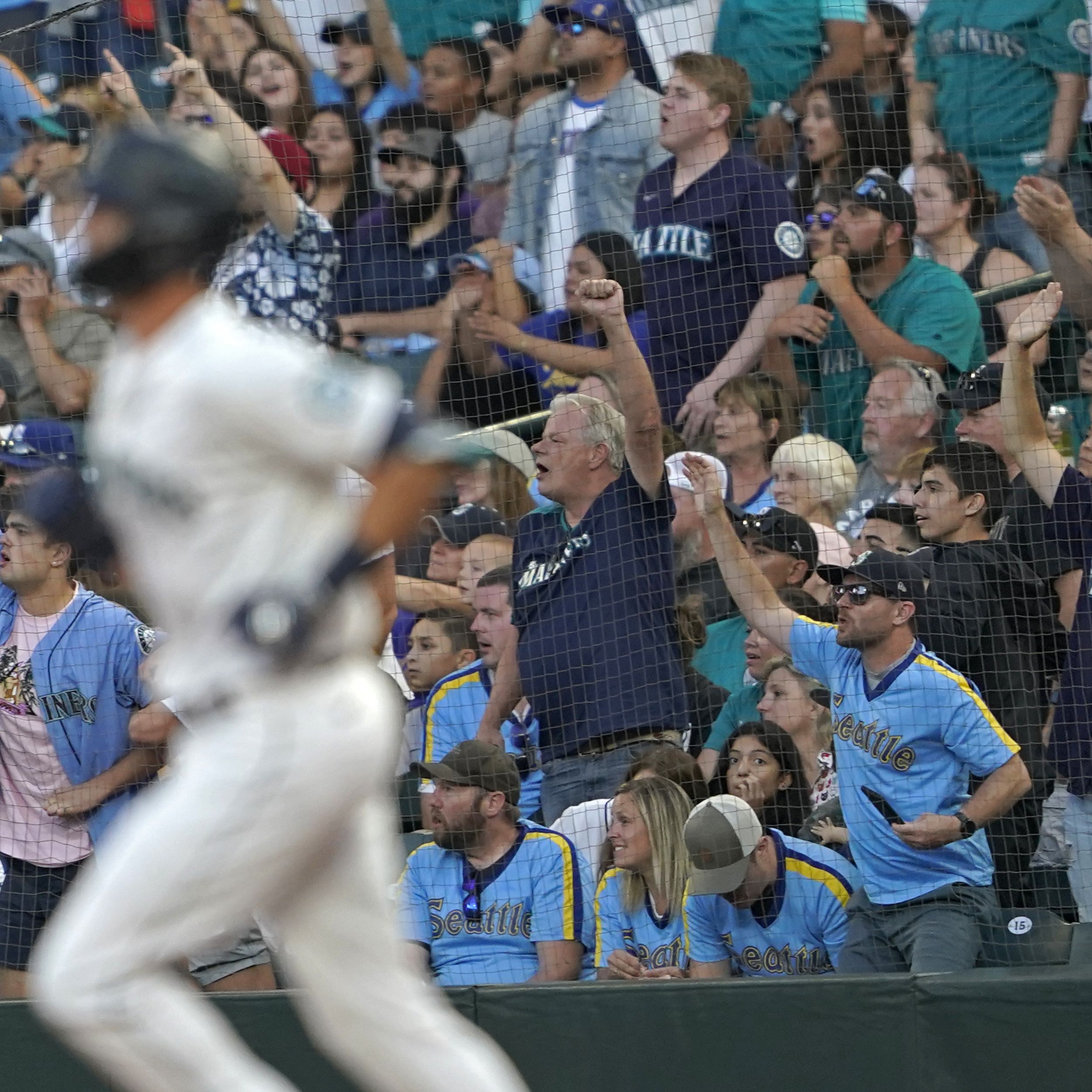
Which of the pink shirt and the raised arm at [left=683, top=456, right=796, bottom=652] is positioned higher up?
the raised arm at [left=683, top=456, right=796, bottom=652]

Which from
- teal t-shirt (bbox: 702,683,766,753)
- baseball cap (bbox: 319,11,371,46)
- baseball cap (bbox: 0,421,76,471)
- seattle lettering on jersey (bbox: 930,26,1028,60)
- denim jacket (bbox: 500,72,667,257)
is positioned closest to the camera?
teal t-shirt (bbox: 702,683,766,753)

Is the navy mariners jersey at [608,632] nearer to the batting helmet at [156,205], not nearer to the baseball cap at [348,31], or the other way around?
the batting helmet at [156,205]

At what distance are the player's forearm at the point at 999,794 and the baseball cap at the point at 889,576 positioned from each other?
1.79 feet

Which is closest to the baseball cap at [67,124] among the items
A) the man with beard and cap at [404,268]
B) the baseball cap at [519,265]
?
the man with beard and cap at [404,268]

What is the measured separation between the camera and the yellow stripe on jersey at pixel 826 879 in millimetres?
5082

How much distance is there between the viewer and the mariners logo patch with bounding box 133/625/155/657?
5754mm

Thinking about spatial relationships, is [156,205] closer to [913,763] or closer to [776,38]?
[913,763]

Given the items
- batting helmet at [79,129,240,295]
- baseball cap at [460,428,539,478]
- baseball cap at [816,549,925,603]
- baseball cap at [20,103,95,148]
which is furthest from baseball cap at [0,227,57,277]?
batting helmet at [79,129,240,295]

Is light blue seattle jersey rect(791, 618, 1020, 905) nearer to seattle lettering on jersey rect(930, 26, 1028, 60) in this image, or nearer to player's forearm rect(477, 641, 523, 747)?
player's forearm rect(477, 641, 523, 747)

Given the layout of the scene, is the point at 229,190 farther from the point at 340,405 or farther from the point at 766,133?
the point at 766,133

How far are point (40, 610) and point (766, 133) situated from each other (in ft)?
11.1

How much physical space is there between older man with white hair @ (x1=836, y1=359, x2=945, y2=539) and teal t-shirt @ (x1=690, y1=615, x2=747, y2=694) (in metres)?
0.60

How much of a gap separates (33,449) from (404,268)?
1.90 metres

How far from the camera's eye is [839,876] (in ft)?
16.7
